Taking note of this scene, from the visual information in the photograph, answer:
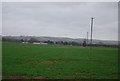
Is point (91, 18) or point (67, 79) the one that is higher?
point (91, 18)

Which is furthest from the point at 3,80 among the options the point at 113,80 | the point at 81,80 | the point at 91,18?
the point at 91,18

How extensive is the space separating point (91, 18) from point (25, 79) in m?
46.1

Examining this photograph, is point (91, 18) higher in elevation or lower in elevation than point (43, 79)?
higher

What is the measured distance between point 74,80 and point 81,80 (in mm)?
428

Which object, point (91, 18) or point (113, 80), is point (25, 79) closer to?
point (113, 80)

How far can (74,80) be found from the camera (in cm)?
1063

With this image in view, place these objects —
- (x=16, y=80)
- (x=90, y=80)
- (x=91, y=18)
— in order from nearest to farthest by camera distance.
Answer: (x=16, y=80) < (x=90, y=80) < (x=91, y=18)

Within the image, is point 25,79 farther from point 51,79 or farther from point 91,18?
point 91,18

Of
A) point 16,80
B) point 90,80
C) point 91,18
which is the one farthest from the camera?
point 91,18

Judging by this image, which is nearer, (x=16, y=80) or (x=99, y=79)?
(x=16, y=80)

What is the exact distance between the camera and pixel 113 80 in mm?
11000

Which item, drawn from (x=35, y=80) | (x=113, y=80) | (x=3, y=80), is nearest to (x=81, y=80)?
(x=113, y=80)

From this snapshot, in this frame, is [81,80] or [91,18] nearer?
[81,80]

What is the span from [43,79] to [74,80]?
1.75 meters
